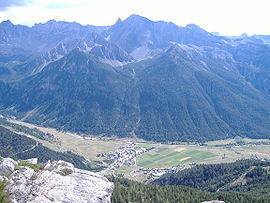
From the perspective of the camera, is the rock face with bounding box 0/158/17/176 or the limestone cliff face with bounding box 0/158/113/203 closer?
the limestone cliff face with bounding box 0/158/113/203

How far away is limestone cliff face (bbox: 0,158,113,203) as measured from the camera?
87125mm

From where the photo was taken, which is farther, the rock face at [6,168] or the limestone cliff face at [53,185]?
the rock face at [6,168]

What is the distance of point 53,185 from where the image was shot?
92062 millimetres

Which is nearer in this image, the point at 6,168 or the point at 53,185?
the point at 53,185

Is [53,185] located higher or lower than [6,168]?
higher

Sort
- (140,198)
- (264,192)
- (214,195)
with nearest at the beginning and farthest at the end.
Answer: (140,198) < (214,195) < (264,192)

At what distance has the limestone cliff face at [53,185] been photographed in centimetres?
8712

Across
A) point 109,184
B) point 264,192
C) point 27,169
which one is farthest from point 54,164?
point 264,192

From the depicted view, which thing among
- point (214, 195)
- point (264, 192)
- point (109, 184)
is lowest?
point (264, 192)

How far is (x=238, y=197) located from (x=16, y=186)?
3807 inches

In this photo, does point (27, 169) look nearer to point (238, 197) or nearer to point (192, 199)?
point (192, 199)

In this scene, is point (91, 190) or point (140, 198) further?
point (140, 198)

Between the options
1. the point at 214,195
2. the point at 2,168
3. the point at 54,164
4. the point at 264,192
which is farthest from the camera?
the point at 264,192

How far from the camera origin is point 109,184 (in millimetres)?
102250
